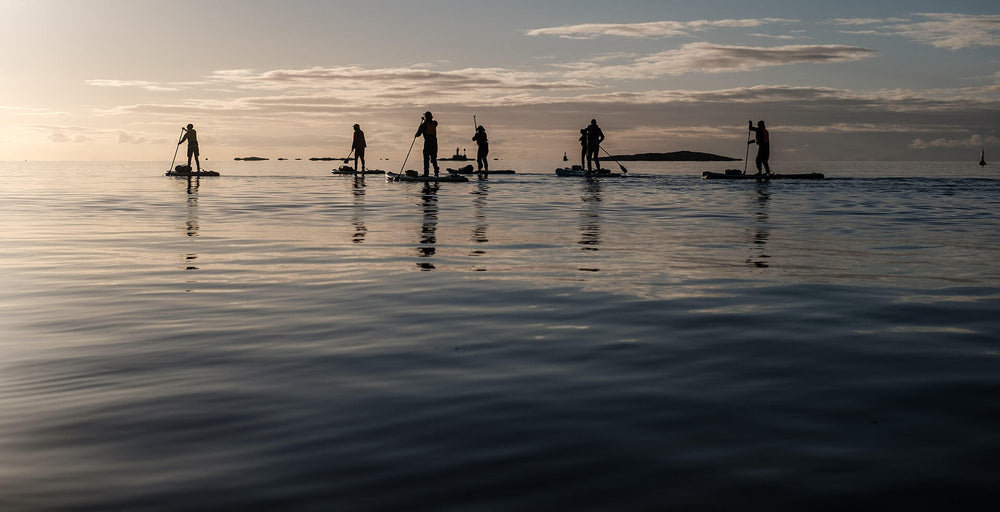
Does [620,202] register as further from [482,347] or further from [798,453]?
[798,453]

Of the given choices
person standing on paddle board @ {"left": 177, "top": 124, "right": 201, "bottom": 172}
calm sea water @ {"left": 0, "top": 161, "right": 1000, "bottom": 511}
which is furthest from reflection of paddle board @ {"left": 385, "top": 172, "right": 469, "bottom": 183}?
calm sea water @ {"left": 0, "top": 161, "right": 1000, "bottom": 511}

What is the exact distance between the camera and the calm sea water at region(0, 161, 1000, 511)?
3.33 m

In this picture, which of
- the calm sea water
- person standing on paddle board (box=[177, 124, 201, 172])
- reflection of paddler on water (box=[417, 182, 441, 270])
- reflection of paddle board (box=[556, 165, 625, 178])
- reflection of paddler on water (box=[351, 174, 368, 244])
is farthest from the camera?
reflection of paddle board (box=[556, 165, 625, 178])

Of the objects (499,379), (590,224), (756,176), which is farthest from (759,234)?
(756,176)

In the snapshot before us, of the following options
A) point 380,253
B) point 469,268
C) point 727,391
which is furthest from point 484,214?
point 727,391

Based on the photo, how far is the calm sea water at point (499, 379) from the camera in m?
3.33

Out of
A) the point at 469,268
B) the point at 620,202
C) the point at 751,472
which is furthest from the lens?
the point at 620,202

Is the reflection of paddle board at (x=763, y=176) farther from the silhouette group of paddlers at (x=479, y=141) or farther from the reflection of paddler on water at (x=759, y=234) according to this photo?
the reflection of paddler on water at (x=759, y=234)

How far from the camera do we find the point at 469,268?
10180 mm

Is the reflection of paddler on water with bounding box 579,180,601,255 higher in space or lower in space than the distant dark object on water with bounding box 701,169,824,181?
lower

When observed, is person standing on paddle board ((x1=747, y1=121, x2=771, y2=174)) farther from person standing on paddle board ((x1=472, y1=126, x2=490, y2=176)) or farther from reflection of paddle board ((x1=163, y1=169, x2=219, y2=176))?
reflection of paddle board ((x1=163, y1=169, x2=219, y2=176))

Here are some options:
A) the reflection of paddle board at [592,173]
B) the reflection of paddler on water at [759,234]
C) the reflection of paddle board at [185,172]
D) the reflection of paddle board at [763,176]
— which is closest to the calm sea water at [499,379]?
the reflection of paddler on water at [759,234]

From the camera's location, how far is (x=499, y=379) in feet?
16.3

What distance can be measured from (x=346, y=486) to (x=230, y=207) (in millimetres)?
19101
